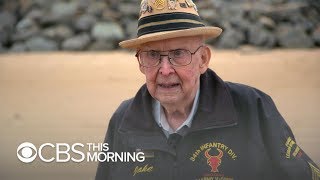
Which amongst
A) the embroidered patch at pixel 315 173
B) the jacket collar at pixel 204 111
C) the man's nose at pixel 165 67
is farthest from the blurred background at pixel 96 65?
the man's nose at pixel 165 67

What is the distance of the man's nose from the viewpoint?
6.48ft

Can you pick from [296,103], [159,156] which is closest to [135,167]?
[159,156]

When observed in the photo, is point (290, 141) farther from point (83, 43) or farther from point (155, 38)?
point (83, 43)

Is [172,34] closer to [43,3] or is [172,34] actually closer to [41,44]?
[41,44]

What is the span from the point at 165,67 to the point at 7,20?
10185 mm

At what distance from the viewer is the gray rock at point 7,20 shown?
37.6 feet

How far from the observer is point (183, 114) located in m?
2.12

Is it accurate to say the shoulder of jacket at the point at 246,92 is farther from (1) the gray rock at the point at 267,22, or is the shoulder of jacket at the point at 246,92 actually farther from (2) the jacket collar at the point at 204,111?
(1) the gray rock at the point at 267,22

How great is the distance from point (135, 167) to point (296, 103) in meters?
3.82

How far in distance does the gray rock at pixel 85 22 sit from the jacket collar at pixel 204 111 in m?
9.16

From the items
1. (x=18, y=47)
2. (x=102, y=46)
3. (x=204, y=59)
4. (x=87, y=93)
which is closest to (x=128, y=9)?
(x=102, y=46)

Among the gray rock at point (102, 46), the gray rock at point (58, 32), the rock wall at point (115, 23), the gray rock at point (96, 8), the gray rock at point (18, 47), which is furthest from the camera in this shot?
the gray rock at point (96, 8)

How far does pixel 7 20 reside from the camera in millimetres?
11523

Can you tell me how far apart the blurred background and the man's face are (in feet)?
5.91
